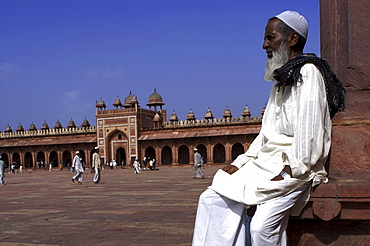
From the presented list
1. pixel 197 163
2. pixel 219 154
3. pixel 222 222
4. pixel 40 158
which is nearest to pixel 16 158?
pixel 40 158

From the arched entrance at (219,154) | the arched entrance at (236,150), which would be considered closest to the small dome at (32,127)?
the arched entrance at (219,154)

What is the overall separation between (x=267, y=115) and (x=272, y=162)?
329 mm

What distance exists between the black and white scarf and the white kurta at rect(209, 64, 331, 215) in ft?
0.12

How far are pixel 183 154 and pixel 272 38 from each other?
130 ft

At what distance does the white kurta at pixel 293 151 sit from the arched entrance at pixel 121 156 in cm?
4098

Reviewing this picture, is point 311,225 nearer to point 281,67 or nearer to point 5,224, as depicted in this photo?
point 281,67

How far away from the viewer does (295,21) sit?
224 cm

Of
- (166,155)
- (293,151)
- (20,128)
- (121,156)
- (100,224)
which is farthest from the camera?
(20,128)

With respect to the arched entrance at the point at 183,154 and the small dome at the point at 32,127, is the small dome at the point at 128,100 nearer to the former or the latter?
the arched entrance at the point at 183,154

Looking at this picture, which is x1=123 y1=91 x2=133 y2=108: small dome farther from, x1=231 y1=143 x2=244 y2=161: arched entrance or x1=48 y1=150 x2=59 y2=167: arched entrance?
x1=231 y1=143 x2=244 y2=161: arched entrance

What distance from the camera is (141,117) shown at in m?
42.2

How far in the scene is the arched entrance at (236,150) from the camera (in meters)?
39.3

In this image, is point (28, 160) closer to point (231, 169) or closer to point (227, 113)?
point (227, 113)

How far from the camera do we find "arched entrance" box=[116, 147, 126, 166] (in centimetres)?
4262
